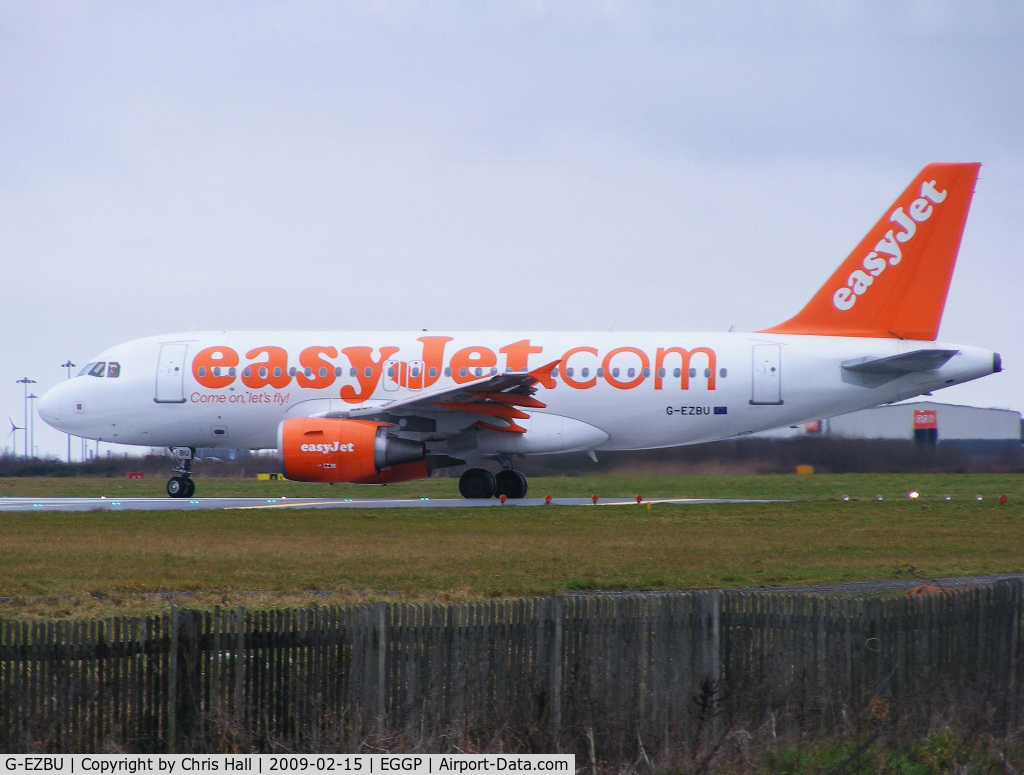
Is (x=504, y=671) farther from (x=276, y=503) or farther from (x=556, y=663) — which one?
(x=276, y=503)

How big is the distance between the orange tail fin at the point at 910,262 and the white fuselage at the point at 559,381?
548 mm

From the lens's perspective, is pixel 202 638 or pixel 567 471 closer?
pixel 202 638

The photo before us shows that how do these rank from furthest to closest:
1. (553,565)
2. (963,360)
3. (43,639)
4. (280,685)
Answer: (963,360) → (553,565) → (280,685) → (43,639)

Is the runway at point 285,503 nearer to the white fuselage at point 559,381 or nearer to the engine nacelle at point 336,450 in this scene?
the engine nacelle at point 336,450

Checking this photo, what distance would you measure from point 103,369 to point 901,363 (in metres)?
18.9

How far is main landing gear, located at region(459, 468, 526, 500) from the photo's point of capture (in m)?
25.6

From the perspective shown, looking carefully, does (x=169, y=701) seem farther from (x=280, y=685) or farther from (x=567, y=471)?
(x=567, y=471)

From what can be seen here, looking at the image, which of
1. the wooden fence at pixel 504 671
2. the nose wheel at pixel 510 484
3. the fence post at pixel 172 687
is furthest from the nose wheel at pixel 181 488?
the fence post at pixel 172 687

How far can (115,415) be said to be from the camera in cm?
2691

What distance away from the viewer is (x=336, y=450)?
23.3m

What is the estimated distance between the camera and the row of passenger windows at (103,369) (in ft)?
88.6

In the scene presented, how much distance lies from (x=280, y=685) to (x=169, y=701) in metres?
0.70

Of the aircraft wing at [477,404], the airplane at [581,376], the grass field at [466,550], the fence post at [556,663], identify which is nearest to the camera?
the fence post at [556,663]

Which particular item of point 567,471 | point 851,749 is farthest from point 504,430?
point 851,749
